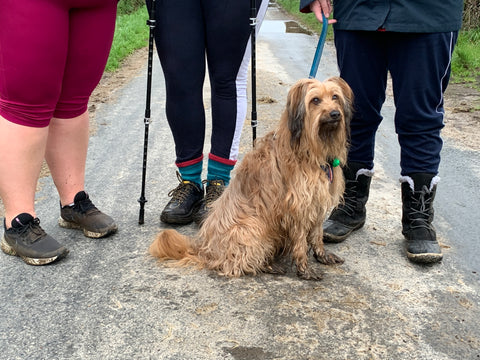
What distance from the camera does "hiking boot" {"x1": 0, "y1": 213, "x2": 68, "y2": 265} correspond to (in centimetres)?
320

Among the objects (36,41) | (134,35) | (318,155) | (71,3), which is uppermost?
(71,3)

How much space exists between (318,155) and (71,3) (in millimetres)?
1658

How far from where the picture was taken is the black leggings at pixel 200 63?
134 inches

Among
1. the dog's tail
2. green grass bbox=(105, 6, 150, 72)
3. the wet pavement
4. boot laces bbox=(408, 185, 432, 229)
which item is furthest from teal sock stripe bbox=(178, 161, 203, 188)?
green grass bbox=(105, 6, 150, 72)

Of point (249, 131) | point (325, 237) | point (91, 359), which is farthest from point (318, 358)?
point (249, 131)

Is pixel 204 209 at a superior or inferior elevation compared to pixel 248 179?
inferior

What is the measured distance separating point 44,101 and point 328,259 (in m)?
2.00

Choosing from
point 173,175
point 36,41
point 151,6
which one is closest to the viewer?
point 36,41

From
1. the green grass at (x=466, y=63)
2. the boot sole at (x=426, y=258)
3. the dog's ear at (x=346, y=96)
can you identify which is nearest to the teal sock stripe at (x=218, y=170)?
the dog's ear at (x=346, y=96)

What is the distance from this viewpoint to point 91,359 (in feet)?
7.77

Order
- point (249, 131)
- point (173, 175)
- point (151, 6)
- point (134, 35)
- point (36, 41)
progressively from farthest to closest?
point (134, 35), point (249, 131), point (173, 175), point (151, 6), point (36, 41)

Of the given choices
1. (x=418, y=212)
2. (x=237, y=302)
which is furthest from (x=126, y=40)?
(x=237, y=302)

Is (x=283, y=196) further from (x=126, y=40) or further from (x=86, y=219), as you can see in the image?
(x=126, y=40)

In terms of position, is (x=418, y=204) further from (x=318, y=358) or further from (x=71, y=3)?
(x=71, y=3)
